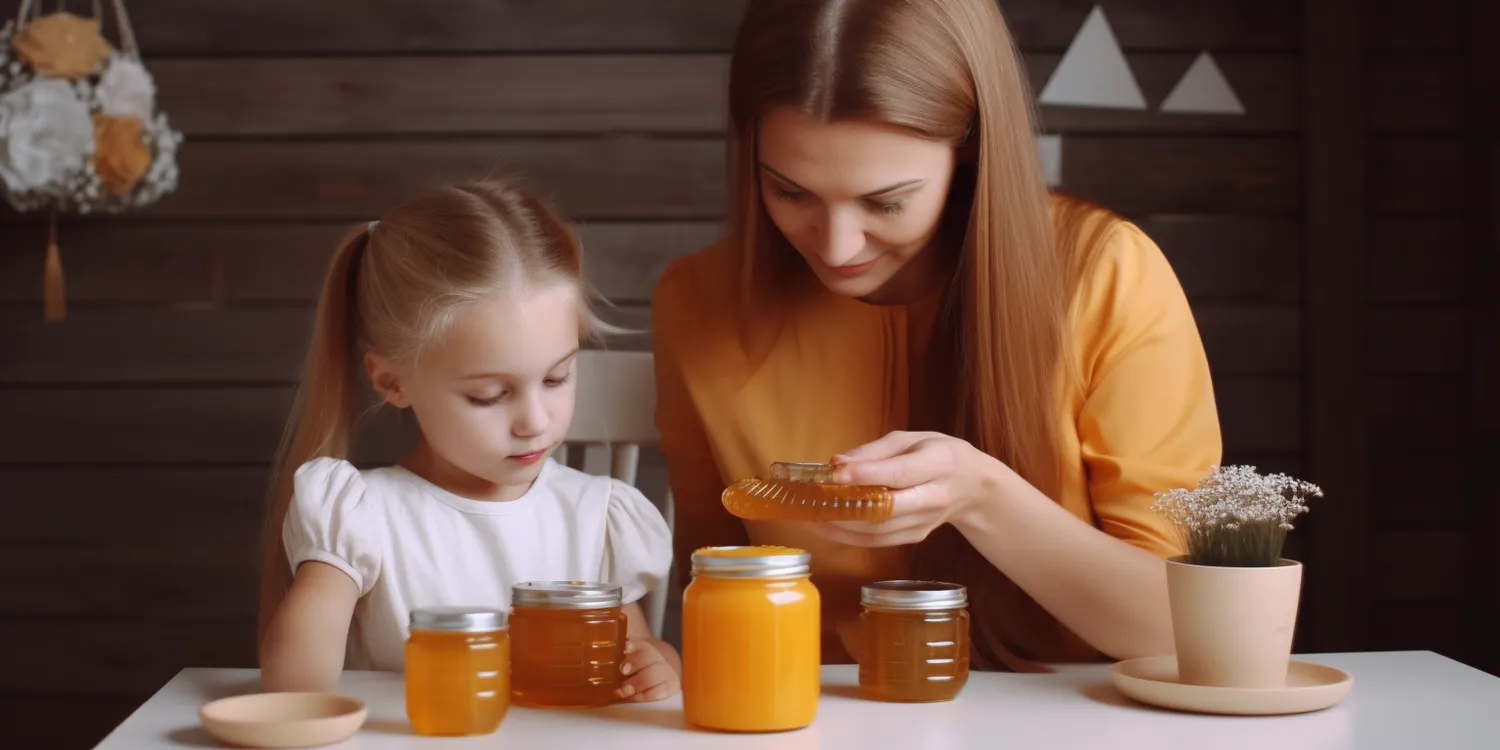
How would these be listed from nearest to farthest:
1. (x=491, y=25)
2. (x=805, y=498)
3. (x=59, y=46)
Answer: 1. (x=805, y=498)
2. (x=59, y=46)
3. (x=491, y=25)

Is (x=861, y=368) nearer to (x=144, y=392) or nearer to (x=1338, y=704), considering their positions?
(x=1338, y=704)

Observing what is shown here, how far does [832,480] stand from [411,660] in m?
0.32

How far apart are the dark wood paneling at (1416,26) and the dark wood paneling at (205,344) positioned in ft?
1.68

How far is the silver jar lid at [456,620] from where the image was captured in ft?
3.08

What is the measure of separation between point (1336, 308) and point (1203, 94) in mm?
447

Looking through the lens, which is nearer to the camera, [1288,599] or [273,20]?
[1288,599]

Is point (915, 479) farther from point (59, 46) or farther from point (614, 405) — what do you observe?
point (59, 46)

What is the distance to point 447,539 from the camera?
1308 millimetres

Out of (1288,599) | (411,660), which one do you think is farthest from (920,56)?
(411,660)

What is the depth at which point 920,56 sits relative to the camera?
128 centimetres

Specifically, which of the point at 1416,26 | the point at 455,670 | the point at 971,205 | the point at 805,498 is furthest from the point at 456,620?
the point at 1416,26

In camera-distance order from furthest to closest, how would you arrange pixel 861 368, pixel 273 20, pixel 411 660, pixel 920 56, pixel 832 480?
pixel 273 20, pixel 861 368, pixel 920 56, pixel 832 480, pixel 411 660

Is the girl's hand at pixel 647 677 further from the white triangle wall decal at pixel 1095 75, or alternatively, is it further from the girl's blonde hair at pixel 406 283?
the white triangle wall decal at pixel 1095 75

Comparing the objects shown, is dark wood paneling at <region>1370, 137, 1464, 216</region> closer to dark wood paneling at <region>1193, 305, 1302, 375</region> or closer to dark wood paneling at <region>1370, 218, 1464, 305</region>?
dark wood paneling at <region>1370, 218, 1464, 305</region>
